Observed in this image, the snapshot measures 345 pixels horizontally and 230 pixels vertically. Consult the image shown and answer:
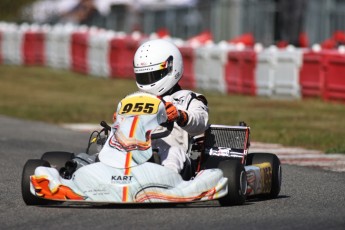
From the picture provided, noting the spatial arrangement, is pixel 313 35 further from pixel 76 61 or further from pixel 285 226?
pixel 285 226

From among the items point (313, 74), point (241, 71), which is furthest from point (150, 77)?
point (241, 71)

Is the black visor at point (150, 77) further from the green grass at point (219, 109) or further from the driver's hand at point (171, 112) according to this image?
the green grass at point (219, 109)

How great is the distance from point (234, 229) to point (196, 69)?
19013 mm

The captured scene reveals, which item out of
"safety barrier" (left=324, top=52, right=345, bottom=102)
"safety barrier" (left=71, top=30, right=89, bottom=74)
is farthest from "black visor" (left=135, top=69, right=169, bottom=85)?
"safety barrier" (left=71, top=30, right=89, bottom=74)

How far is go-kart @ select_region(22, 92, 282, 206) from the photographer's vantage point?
791 cm

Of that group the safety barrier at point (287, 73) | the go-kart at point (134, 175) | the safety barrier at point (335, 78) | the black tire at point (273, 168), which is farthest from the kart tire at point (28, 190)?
the safety barrier at point (287, 73)

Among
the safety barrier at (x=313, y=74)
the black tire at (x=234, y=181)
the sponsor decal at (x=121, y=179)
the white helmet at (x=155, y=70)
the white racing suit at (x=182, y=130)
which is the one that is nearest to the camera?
the sponsor decal at (x=121, y=179)

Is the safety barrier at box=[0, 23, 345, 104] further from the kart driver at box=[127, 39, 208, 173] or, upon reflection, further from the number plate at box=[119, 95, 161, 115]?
the number plate at box=[119, 95, 161, 115]

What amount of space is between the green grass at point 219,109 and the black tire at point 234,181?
17.3 ft

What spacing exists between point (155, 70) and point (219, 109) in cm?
1196

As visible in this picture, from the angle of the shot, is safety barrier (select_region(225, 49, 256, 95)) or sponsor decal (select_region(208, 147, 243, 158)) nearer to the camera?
sponsor decal (select_region(208, 147, 243, 158))

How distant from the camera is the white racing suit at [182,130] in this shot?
836cm

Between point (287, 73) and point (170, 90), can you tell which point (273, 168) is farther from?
point (287, 73)

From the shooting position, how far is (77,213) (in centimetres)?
789
